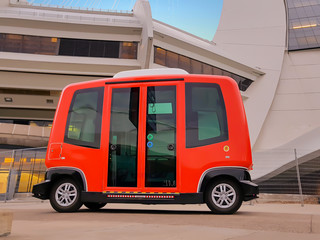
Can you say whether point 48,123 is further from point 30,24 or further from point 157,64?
point 157,64

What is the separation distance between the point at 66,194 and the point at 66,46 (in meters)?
18.2

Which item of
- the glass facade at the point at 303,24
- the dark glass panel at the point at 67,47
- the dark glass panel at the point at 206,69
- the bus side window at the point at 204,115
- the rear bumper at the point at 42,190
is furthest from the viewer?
the glass facade at the point at 303,24

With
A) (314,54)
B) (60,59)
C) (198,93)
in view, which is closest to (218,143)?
(198,93)

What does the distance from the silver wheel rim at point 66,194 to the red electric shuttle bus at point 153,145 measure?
2 cm

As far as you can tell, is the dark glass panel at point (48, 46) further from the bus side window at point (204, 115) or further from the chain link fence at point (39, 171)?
the bus side window at point (204, 115)

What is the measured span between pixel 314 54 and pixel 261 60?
17.4ft

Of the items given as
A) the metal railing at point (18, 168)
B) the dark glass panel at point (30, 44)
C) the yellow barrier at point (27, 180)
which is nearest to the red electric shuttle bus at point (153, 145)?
the metal railing at point (18, 168)

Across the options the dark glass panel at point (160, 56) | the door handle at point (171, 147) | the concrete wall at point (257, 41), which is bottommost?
the door handle at point (171, 147)

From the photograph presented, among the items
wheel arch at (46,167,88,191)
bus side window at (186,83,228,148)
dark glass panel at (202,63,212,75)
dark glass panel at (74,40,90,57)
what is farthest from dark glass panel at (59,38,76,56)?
Result: bus side window at (186,83,228,148)

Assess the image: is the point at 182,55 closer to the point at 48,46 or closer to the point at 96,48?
the point at 96,48

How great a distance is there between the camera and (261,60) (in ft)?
95.6

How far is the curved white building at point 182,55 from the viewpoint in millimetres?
21344

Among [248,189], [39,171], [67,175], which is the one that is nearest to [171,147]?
[248,189]

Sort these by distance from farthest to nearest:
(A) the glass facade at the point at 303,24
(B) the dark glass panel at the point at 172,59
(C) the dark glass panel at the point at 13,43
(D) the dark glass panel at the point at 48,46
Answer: (A) the glass facade at the point at 303,24
(B) the dark glass panel at the point at 172,59
(D) the dark glass panel at the point at 48,46
(C) the dark glass panel at the point at 13,43
